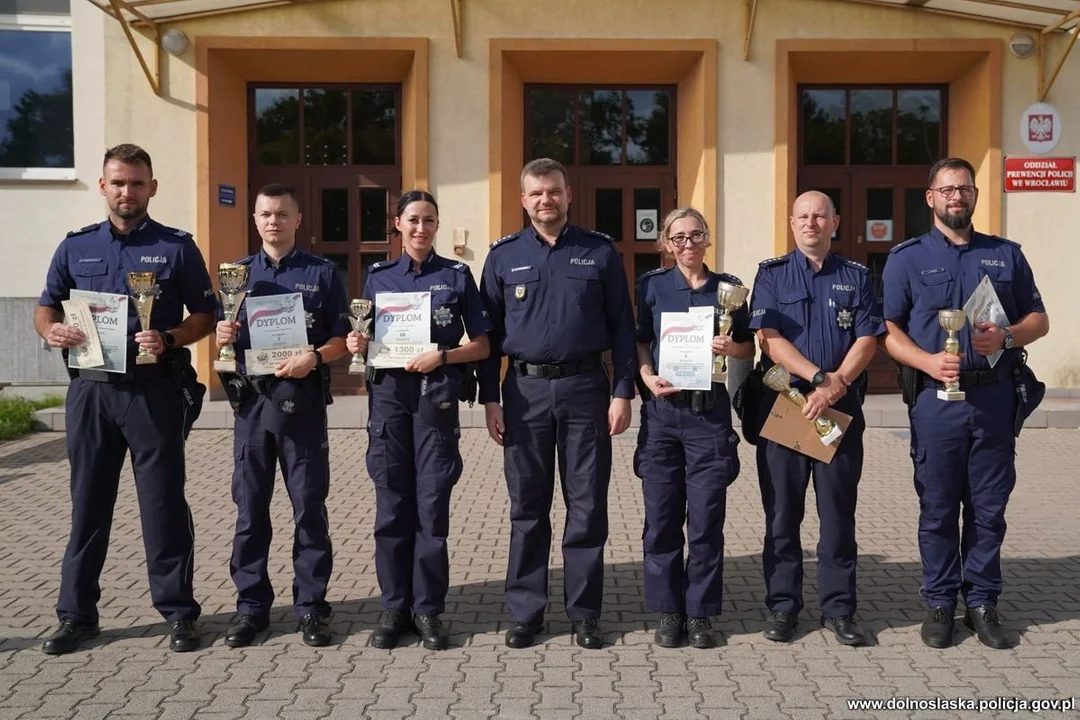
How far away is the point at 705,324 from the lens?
4656 mm

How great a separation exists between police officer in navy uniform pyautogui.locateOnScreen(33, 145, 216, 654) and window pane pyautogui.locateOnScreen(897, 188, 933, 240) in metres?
11.5

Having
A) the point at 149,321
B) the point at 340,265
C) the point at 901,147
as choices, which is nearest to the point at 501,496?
the point at 149,321

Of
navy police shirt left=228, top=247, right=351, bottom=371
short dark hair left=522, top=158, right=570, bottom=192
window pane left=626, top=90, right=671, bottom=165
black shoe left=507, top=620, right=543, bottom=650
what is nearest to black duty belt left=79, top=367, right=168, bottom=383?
navy police shirt left=228, top=247, right=351, bottom=371

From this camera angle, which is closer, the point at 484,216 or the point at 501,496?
the point at 501,496

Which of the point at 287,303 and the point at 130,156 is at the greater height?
the point at 130,156

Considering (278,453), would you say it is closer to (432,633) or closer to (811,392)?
(432,633)

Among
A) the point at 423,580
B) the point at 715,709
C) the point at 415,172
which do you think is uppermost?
the point at 415,172

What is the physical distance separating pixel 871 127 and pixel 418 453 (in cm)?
1127

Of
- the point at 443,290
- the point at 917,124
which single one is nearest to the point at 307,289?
the point at 443,290

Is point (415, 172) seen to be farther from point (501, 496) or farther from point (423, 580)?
point (423, 580)

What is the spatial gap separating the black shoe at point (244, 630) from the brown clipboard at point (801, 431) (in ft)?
8.23

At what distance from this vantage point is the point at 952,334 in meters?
4.56

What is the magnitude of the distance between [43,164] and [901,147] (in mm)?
11462

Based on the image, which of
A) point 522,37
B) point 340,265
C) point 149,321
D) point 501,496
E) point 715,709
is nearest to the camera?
point 715,709
